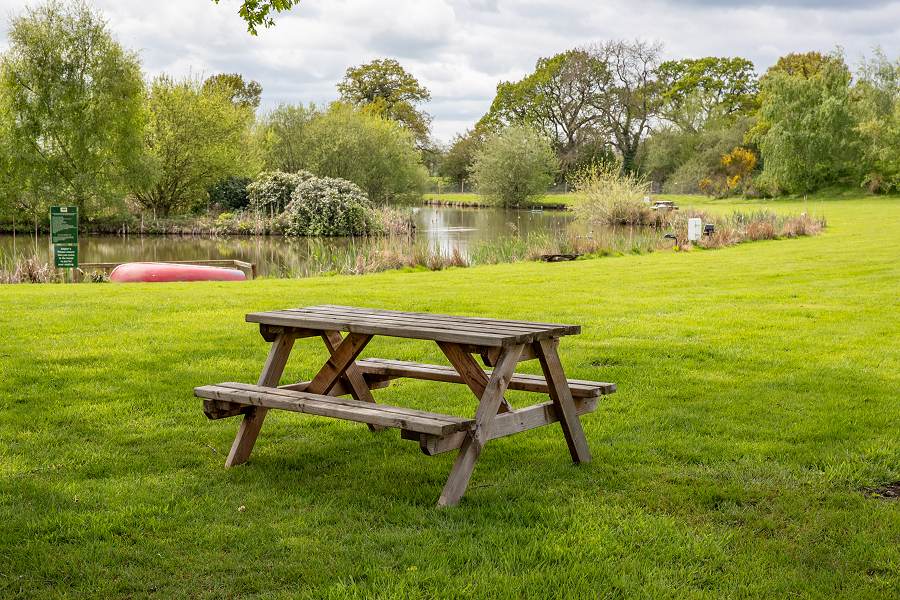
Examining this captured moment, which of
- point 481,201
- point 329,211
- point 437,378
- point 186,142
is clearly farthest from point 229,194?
point 437,378

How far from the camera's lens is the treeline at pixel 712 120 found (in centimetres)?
5478

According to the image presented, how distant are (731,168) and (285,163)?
33.0 metres

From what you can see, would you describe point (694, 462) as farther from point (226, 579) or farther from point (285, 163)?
point (285, 163)

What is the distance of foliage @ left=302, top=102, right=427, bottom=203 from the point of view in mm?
47906

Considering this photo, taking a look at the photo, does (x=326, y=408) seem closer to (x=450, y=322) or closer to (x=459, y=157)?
(x=450, y=322)

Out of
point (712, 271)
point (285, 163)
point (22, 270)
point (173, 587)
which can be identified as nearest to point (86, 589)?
point (173, 587)

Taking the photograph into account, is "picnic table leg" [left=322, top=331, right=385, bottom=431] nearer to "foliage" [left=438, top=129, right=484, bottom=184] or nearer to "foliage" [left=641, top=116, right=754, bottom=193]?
"foliage" [left=641, top=116, right=754, bottom=193]

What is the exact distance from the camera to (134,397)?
623 centimetres

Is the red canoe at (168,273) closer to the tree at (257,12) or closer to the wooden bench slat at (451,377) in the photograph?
the tree at (257,12)

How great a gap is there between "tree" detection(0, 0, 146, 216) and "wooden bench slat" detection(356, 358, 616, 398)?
34.6m

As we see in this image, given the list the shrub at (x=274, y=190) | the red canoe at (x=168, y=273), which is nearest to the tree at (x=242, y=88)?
the shrub at (x=274, y=190)

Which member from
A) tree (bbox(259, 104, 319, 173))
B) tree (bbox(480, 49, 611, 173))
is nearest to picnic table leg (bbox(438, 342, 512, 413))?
tree (bbox(259, 104, 319, 173))

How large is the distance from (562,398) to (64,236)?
52.1 feet

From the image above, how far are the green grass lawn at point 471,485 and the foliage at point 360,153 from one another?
3954 cm
